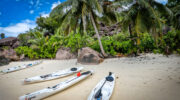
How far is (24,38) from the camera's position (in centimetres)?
1395

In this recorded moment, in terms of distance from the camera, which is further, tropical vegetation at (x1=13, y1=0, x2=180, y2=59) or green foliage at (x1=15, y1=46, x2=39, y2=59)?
green foliage at (x1=15, y1=46, x2=39, y2=59)

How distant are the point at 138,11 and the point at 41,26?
17.9 metres

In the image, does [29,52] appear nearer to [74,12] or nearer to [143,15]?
[74,12]

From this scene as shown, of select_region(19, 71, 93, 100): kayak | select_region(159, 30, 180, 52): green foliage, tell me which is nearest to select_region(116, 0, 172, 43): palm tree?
select_region(159, 30, 180, 52): green foliage

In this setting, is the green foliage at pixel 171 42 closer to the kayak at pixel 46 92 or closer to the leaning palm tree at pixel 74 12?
the leaning palm tree at pixel 74 12

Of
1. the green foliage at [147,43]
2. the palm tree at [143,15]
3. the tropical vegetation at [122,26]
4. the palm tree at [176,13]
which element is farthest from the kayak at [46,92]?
the palm tree at [176,13]

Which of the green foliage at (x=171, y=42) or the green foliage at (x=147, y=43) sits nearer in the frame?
the green foliage at (x=171, y=42)

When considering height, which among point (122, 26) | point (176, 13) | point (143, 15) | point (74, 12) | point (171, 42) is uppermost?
point (176, 13)

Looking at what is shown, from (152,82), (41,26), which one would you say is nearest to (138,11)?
(152,82)

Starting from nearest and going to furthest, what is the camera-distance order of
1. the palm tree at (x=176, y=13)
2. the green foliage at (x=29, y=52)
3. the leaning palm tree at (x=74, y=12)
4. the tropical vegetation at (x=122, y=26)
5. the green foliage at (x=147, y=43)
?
the tropical vegetation at (x=122, y=26)
the leaning palm tree at (x=74, y=12)
the green foliage at (x=147, y=43)
the green foliage at (x=29, y=52)
the palm tree at (x=176, y=13)

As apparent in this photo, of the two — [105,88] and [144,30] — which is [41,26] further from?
[105,88]

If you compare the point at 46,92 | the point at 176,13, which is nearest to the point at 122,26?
the point at 46,92

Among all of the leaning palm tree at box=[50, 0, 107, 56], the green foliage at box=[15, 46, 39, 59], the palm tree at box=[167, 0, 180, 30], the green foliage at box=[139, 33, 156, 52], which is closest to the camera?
the leaning palm tree at box=[50, 0, 107, 56]

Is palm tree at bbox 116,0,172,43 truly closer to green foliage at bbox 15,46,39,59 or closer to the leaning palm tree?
the leaning palm tree
